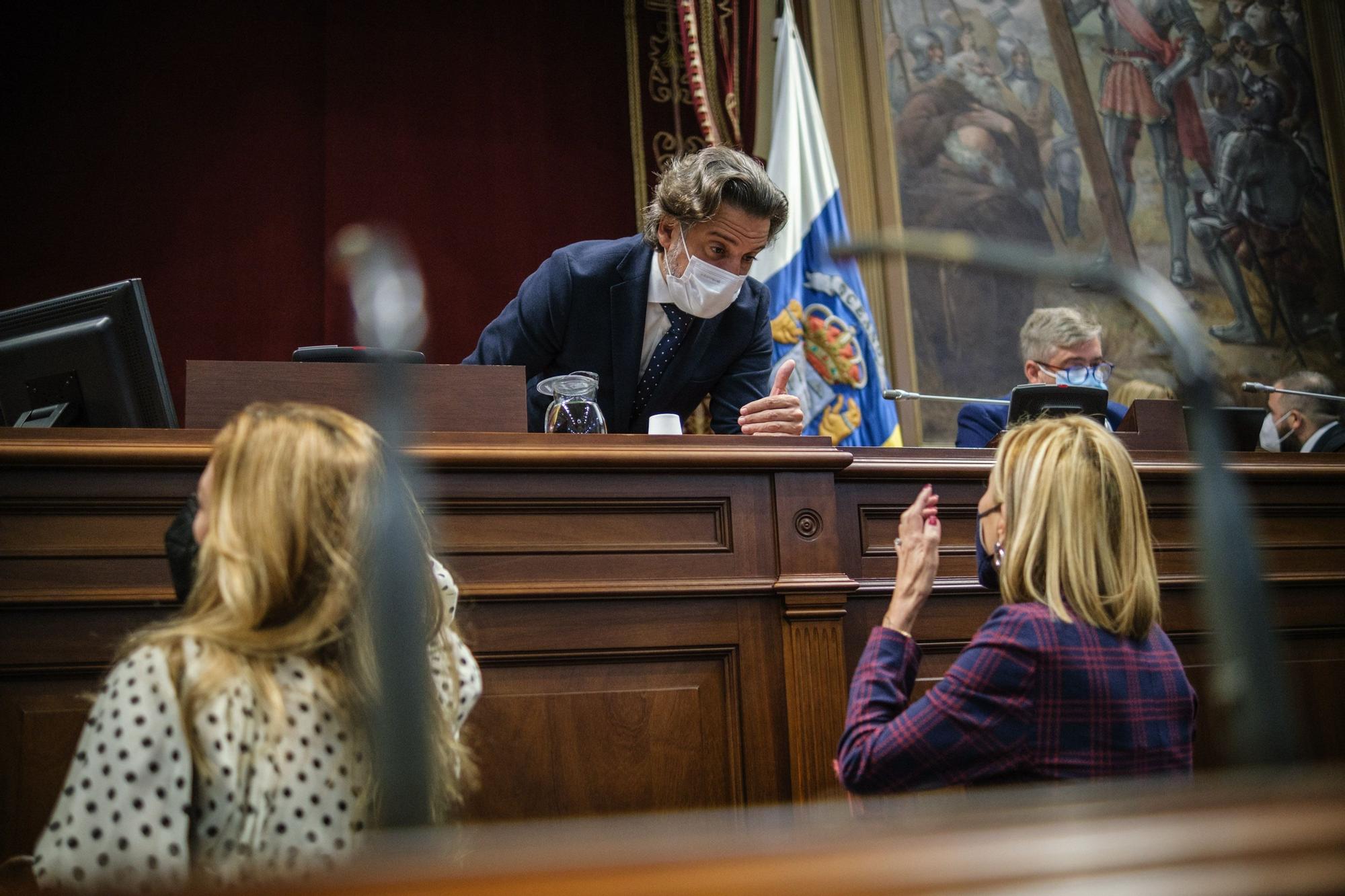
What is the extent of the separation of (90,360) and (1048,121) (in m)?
5.01

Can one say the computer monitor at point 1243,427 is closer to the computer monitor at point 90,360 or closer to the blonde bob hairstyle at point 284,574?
the blonde bob hairstyle at point 284,574

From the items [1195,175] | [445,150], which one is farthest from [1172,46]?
[445,150]

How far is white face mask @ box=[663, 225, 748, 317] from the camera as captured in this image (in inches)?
122

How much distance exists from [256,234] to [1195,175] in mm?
4669

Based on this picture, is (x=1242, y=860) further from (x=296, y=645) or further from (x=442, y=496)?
(x=442, y=496)

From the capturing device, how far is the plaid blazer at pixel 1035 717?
1.63m

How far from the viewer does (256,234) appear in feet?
16.6

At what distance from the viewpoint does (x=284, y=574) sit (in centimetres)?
138

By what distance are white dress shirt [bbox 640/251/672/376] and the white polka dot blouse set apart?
6.38 ft

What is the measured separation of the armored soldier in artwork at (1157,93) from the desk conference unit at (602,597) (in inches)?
165

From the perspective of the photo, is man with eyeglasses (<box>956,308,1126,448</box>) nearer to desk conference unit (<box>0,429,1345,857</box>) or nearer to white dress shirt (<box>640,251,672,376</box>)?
white dress shirt (<box>640,251,672,376</box>)

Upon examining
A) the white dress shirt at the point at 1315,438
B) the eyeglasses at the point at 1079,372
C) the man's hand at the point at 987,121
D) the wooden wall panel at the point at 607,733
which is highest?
the man's hand at the point at 987,121

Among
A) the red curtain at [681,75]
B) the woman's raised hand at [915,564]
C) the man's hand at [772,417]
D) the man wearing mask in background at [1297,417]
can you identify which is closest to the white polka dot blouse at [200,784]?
the woman's raised hand at [915,564]

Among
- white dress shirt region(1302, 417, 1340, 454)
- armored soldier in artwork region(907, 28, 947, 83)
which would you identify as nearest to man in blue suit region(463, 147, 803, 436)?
armored soldier in artwork region(907, 28, 947, 83)
